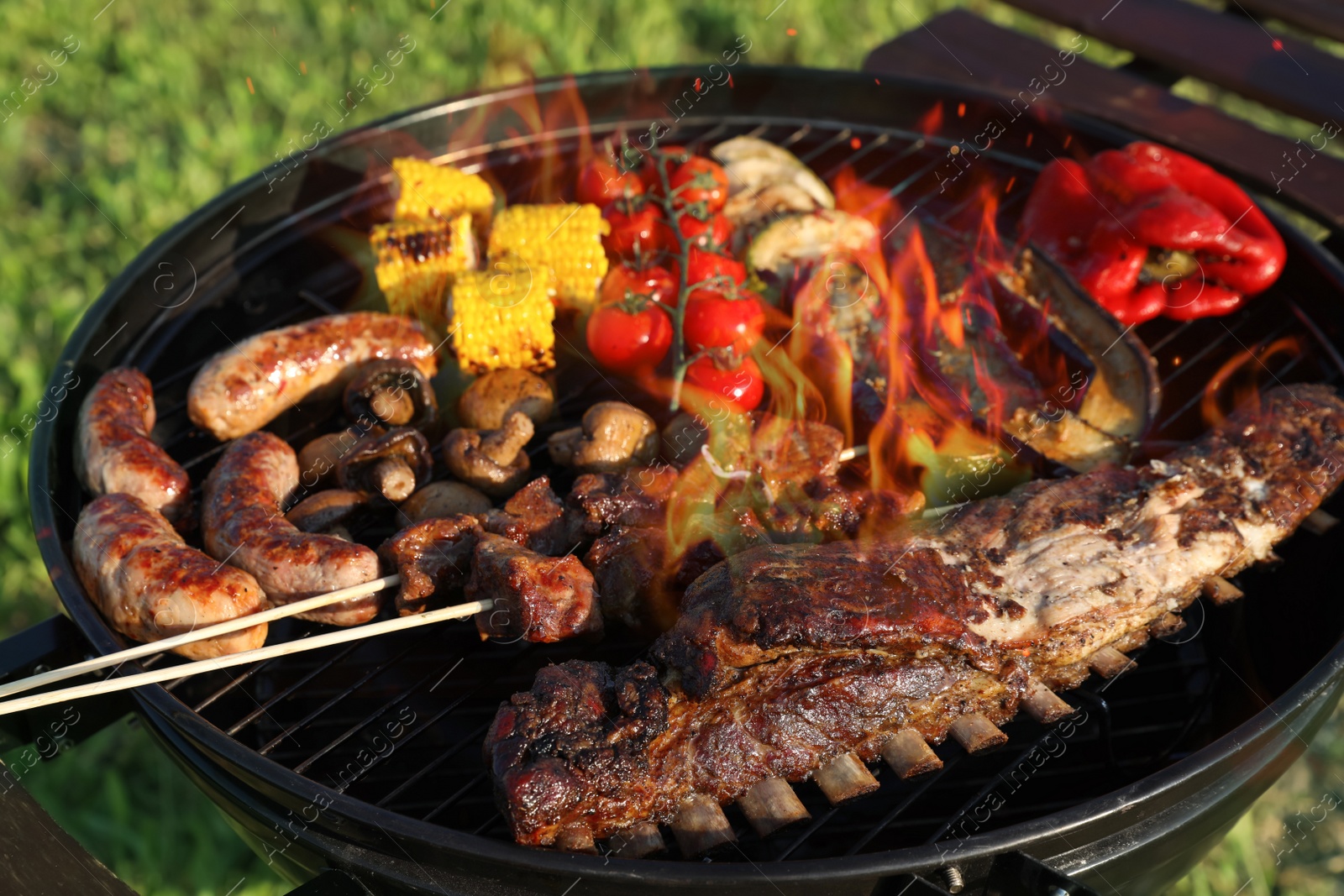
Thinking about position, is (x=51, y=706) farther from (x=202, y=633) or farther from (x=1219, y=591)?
(x=1219, y=591)

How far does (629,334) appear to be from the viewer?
3.98m

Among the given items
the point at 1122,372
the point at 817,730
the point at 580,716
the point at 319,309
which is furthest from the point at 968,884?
the point at 319,309

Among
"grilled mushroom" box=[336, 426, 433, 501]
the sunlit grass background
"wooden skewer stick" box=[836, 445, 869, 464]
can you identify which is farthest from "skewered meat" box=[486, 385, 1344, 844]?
the sunlit grass background

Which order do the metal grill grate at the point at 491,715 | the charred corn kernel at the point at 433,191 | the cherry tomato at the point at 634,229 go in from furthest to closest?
the cherry tomato at the point at 634,229 → the charred corn kernel at the point at 433,191 → the metal grill grate at the point at 491,715

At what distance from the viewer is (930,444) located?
3.51 metres

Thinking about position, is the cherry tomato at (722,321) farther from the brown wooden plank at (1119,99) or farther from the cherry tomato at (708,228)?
the brown wooden plank at (1119,99)

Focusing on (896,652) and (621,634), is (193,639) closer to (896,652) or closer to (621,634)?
(621,634)

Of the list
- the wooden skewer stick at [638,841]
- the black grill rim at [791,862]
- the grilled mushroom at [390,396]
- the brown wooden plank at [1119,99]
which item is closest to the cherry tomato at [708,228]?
the grilled mushroom at [390,396]

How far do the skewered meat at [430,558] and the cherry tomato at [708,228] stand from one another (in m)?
1.80

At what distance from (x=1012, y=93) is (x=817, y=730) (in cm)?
412

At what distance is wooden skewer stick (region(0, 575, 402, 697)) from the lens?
109 inches

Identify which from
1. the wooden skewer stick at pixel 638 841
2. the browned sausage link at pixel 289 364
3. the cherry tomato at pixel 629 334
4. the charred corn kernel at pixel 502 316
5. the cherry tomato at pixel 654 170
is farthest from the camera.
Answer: the cherry tomato at pixel 654 170

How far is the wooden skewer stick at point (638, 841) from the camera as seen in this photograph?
257cm

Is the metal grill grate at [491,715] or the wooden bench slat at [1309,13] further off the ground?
the wooden bench slat at [1309,13]
